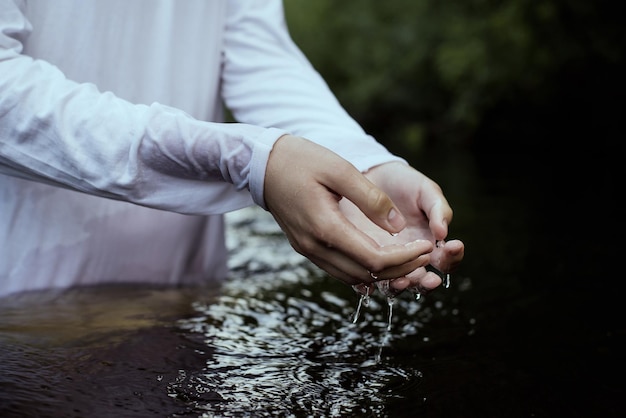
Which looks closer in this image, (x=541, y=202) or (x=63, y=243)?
(x=63, y=243)

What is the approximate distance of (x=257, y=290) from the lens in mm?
2527

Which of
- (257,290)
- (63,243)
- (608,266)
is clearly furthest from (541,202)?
(63,243)

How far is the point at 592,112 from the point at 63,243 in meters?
11.2

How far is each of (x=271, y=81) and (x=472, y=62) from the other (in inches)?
474

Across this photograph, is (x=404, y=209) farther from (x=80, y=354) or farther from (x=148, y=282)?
(x=148, y=282)

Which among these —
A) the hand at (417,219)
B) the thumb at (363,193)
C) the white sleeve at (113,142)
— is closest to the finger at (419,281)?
the hand at (417,219)

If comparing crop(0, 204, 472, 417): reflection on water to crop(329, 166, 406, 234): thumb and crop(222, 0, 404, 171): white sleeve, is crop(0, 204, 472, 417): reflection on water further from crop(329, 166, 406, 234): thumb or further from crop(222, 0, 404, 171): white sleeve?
crop(222, 0, 404, 171): white sleeve

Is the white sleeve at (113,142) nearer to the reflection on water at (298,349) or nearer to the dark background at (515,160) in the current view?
the reflection on water at (298,349)

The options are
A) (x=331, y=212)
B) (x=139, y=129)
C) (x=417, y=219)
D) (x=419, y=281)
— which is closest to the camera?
(x=331, y=212)

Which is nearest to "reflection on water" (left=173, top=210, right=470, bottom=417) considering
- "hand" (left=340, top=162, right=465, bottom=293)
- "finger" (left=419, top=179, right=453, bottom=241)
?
"hand" (left=340, top=162, right=465, bottom=293)

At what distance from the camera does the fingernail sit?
1.32 m

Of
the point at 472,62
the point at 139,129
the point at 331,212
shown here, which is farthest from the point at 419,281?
the point at 472,62

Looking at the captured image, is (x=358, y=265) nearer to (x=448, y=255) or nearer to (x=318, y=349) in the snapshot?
(x=448, y=255)

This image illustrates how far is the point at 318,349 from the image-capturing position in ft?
5.98
